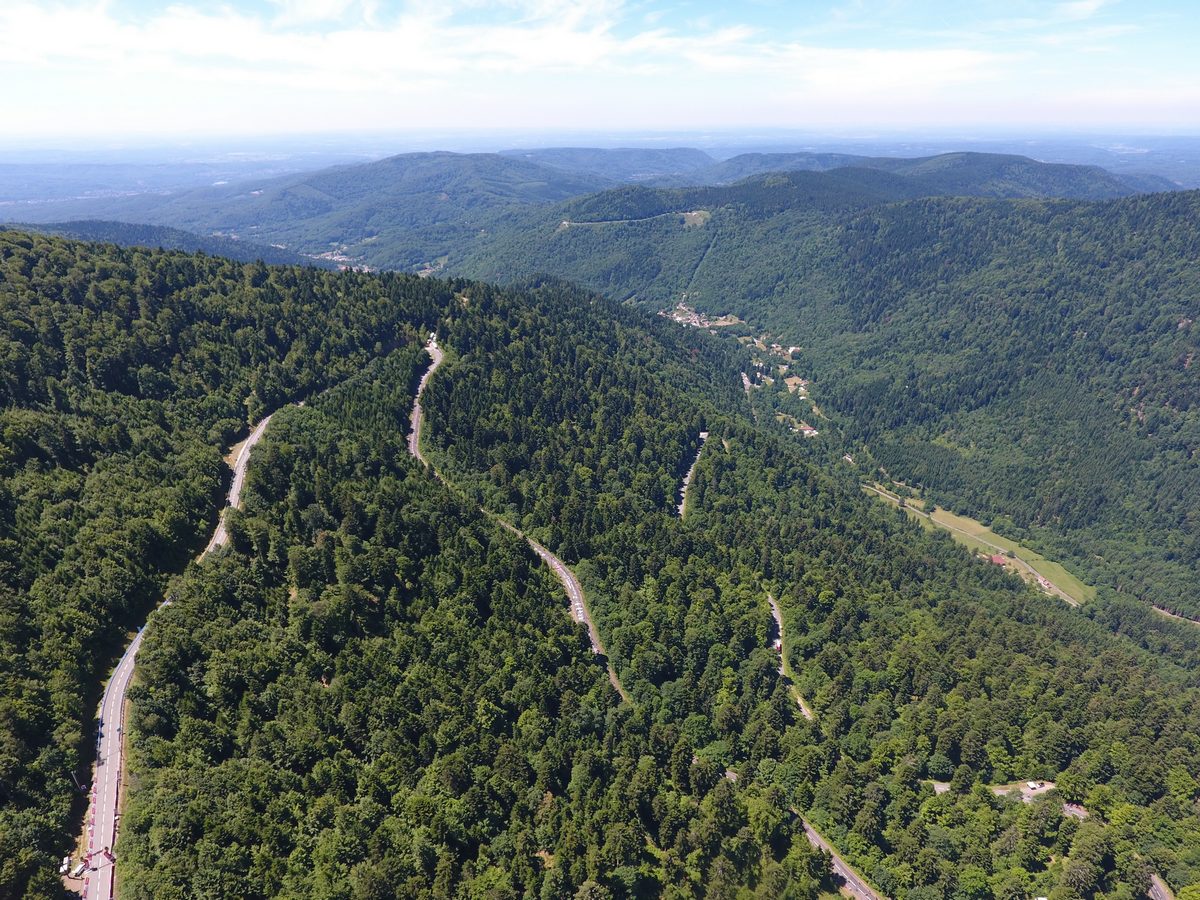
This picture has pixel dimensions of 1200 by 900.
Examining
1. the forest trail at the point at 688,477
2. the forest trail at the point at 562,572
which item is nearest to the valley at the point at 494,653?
the forest trail at the point at 562,572

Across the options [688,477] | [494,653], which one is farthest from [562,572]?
[688,477]

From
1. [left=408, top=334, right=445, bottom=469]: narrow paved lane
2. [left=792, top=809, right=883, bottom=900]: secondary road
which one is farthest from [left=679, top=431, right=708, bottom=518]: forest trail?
[left=792, top=809, right=883, bottom=900]: secondary road

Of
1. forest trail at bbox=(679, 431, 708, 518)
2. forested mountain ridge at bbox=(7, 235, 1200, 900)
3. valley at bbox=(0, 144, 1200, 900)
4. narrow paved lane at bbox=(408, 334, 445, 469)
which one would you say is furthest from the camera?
forest trail at bbox=(679, 431, 708, 518)

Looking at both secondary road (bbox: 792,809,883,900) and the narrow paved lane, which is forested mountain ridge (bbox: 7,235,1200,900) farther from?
the narrow paved lane

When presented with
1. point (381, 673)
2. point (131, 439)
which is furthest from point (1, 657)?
point (131, 439)

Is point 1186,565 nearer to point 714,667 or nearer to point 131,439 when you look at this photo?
point 714,667

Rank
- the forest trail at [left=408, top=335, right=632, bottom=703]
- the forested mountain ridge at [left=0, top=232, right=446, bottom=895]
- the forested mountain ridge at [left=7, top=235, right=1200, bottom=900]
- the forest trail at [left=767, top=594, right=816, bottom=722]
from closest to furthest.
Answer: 1. the forested mountain ridge at [left=0, top=232, right=446, bottom=895]
2. the forested mountain ridge at [left=7, top=235, right=1200, bottom=900]
3. the forest trail at [left=767, top=594, right=816, bottom=722]
4. the forest trail at [left=408, top=335, right=632, bottom=703]
